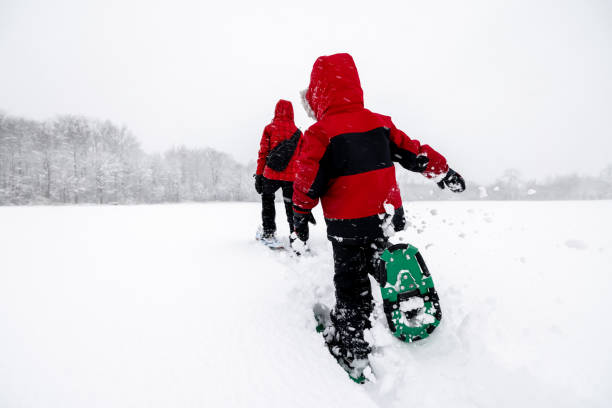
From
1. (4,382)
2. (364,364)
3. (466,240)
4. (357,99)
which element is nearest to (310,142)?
(357,99)

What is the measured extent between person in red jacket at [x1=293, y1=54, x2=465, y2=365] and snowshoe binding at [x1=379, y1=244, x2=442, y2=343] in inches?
4.4

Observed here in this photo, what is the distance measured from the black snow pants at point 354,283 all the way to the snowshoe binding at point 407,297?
0.30ft

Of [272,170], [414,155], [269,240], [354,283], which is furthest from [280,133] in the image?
[354,283]

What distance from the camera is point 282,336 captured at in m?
1.74

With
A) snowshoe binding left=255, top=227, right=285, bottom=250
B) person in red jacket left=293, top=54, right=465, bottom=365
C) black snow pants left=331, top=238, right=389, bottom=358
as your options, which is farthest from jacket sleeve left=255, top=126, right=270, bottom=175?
black snow pants left=331, top=238, right=389, bottom=358

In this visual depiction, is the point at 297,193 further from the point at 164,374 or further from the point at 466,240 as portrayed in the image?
the point at 466,240

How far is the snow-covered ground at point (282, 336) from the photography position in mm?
1253

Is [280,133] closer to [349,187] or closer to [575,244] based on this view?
[349,187]

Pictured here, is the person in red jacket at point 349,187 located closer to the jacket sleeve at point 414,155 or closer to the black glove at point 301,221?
the black glove at point 301,221

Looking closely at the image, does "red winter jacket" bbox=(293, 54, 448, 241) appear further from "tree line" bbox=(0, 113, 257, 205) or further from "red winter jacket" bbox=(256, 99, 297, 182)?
"tree line" bbox=(0, 113, 257, 205)

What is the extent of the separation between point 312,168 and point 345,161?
242mm

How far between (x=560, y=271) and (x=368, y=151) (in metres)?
2.03

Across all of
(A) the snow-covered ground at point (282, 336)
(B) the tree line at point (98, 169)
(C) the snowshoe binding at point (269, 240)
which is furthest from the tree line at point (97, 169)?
(A) the snow-covered ground at point (282, 336)

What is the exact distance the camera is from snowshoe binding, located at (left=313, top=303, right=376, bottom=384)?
4.97ft
